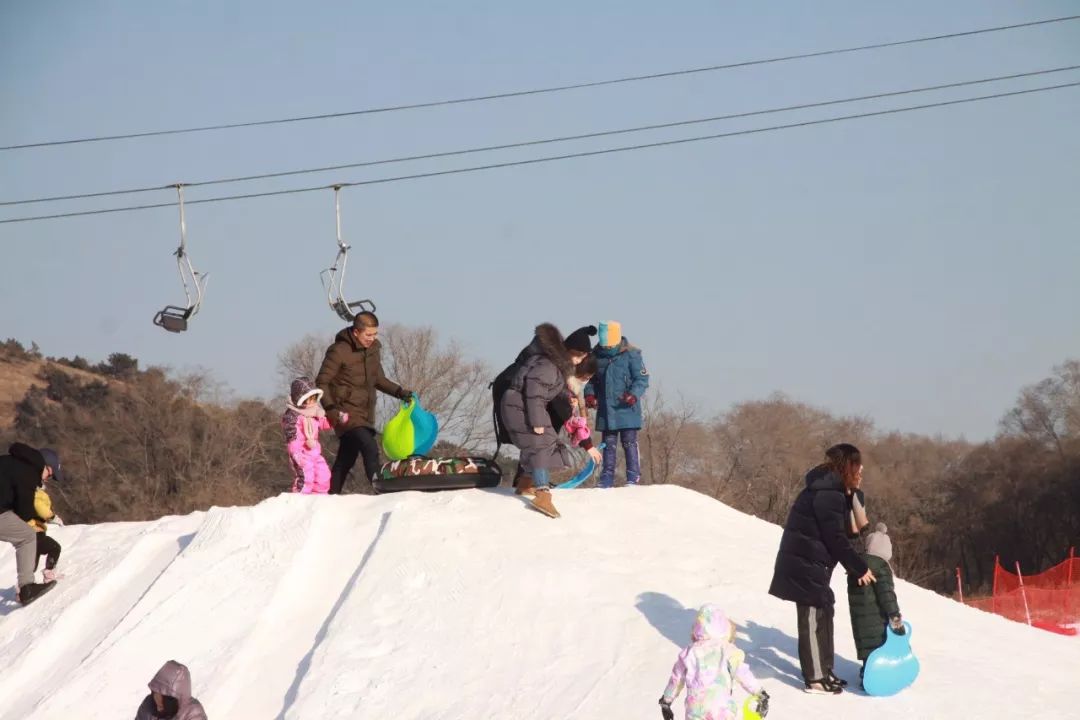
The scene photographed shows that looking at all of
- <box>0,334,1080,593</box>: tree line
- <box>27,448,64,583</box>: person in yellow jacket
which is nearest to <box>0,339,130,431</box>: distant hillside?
<box>0,334,1080,593</box>: tree line


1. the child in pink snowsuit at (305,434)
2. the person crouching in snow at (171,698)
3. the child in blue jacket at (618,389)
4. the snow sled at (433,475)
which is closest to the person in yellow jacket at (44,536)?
the child in pink snowsuit at (305,434)

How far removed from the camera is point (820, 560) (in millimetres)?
9789

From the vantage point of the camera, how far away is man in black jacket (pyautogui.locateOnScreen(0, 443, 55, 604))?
1309 centimetres

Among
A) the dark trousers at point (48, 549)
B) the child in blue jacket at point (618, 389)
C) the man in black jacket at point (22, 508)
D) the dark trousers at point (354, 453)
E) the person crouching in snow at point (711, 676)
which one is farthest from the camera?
the child in blue jacket at point (618, 389)

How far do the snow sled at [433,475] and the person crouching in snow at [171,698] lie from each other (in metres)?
5.70

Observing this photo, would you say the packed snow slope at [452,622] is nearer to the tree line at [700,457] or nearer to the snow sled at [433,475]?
the snow sled at [433,475]

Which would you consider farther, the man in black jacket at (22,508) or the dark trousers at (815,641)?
the man in black jacket at (22,508)

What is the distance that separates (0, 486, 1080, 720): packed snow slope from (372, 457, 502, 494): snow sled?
31cm

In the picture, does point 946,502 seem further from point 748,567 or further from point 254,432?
point 748,567

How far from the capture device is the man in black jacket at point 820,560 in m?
9.73

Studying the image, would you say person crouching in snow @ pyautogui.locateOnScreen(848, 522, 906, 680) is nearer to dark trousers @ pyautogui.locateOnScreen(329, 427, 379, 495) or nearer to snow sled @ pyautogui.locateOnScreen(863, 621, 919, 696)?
snow sled @ pyautogui.locateOnScreen(863, 621, 919, 696)

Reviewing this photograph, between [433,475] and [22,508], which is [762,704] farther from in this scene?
[22,508]

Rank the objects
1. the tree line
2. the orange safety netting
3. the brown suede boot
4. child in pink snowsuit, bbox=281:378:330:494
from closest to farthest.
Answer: the brown suede boot
child in pink snowsuit, bbox=281:378:330:494
the orange safety netting
the tree line

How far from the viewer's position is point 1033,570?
52.1 m
